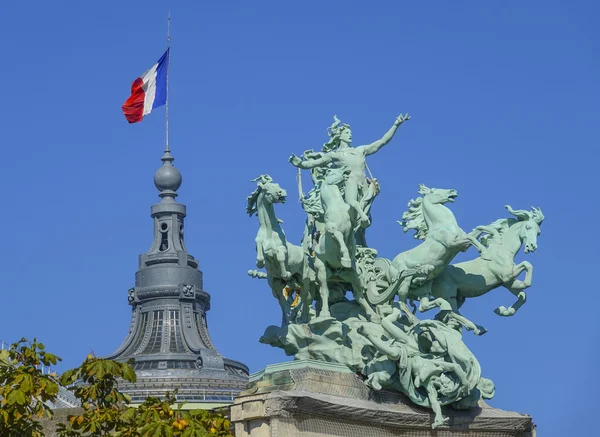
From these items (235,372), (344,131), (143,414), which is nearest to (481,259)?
(344,131)

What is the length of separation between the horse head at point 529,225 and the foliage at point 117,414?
11956 mm

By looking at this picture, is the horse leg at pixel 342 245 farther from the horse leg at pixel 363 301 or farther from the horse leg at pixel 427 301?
the horse leg at pixel 427 301

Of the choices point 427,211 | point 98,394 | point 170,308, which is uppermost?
point 170,308

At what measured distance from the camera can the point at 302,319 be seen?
46.8 m

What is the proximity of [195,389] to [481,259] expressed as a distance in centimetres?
8073

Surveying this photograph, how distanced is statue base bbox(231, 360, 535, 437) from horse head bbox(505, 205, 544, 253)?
4.60 meters

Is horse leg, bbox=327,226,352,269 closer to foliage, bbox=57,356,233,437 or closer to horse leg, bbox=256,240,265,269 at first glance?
horse leg, bbox=256,240,265,269

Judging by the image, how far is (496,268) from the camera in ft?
161

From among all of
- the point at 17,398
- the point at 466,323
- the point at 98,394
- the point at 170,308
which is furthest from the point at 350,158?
the point at 170,308

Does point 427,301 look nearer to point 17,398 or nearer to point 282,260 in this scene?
point 282,260

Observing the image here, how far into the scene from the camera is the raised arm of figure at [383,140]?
47.9 meters

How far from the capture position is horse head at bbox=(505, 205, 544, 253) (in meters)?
49.0

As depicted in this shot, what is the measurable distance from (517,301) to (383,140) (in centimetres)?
559

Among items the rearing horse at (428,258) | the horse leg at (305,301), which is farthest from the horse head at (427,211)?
the horse leg at (305,301)
